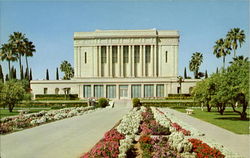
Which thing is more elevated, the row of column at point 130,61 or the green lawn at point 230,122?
the row of column at point 130,61

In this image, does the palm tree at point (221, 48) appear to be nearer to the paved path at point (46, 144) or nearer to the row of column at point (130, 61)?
the row of column at point (130, 61)

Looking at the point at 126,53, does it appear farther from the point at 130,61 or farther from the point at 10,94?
the point at 10,94

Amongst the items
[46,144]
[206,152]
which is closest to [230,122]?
[206,152]

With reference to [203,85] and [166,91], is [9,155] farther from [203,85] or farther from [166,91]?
[166,91]

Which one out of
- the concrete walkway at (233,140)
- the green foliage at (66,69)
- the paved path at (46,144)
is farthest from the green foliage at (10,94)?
the green foliage at (66,69)

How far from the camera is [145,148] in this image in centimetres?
986

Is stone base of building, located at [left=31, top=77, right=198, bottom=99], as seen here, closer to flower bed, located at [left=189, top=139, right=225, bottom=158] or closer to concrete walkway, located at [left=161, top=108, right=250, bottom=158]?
concrete walkway, located at [left=161, top=108, right=250, bottom=158]

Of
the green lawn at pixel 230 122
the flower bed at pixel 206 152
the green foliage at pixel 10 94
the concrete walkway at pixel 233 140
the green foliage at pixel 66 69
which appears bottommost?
the green lawn at pixel 230 122

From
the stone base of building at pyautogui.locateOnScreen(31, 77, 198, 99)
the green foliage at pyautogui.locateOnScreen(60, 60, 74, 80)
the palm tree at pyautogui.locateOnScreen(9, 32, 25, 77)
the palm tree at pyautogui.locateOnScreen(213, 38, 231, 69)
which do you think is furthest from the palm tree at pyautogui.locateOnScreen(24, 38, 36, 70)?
the palm tree at pyautogui.locateOnScreen(213, 38, 231, 69)

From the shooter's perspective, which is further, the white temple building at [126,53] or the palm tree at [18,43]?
the white temple building at [126,53]

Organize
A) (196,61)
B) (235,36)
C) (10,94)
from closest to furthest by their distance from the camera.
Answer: (10,94) → (235,36) → (196,61)

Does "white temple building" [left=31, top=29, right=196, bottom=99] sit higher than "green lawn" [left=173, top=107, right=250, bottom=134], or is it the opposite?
"white temple building" [left=31, top=29, right=196, bottom=99]

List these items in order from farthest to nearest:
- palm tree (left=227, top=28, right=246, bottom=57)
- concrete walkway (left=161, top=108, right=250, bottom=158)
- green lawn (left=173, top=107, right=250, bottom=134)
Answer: palm tree (left=227, top=28, right=246, bottom=57) < green lawn (left=173, top=107, right=250, bottom=134) < concrete walkway (left=161, top=108, right=250, bottom=158)

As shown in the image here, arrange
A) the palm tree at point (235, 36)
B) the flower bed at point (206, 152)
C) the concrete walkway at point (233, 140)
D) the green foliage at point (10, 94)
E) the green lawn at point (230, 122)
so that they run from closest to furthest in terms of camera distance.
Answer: the flower bed at point (206, 152)
the concrete walkway at point (233, 140)
the green lawn at point (230, 122)
the green foliage at point (10, 94)
the palm tree at point (235, 36)
